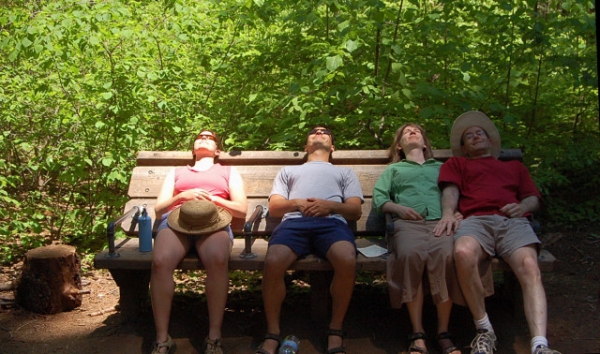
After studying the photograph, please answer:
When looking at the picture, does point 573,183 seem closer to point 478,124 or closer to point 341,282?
point 478,124

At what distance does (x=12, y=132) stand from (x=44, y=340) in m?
2.82

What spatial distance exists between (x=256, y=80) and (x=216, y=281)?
8.21 feet

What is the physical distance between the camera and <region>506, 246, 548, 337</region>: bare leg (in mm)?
3907

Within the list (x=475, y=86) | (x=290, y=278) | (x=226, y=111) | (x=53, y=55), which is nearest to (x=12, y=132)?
(x=53, y=55)

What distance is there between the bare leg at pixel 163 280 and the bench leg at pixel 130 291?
47cm

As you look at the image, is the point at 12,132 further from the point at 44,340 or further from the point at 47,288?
the point at 44,340

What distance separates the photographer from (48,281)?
16.3 feet

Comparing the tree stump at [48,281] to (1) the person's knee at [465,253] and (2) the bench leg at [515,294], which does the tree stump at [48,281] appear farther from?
(2) the bench leg at [515,294]

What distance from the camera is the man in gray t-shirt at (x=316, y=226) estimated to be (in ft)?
13.7

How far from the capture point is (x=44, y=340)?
457 centimetres

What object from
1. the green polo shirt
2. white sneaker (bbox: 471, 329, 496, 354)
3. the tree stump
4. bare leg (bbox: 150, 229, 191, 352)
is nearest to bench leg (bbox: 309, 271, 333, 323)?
the green polo shirt

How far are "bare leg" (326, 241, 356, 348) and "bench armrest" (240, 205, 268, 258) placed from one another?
1.84 feet

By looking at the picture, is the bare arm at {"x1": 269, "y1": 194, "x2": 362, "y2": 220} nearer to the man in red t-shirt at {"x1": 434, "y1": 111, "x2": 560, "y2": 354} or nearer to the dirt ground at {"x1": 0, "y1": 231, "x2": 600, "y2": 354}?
the man in red t-shirt at {"x1": 434, "y1": 111, "x2": 560, "y2": 354}

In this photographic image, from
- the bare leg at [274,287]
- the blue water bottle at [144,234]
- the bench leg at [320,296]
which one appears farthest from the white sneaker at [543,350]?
the blue water bottle at [144,234]
